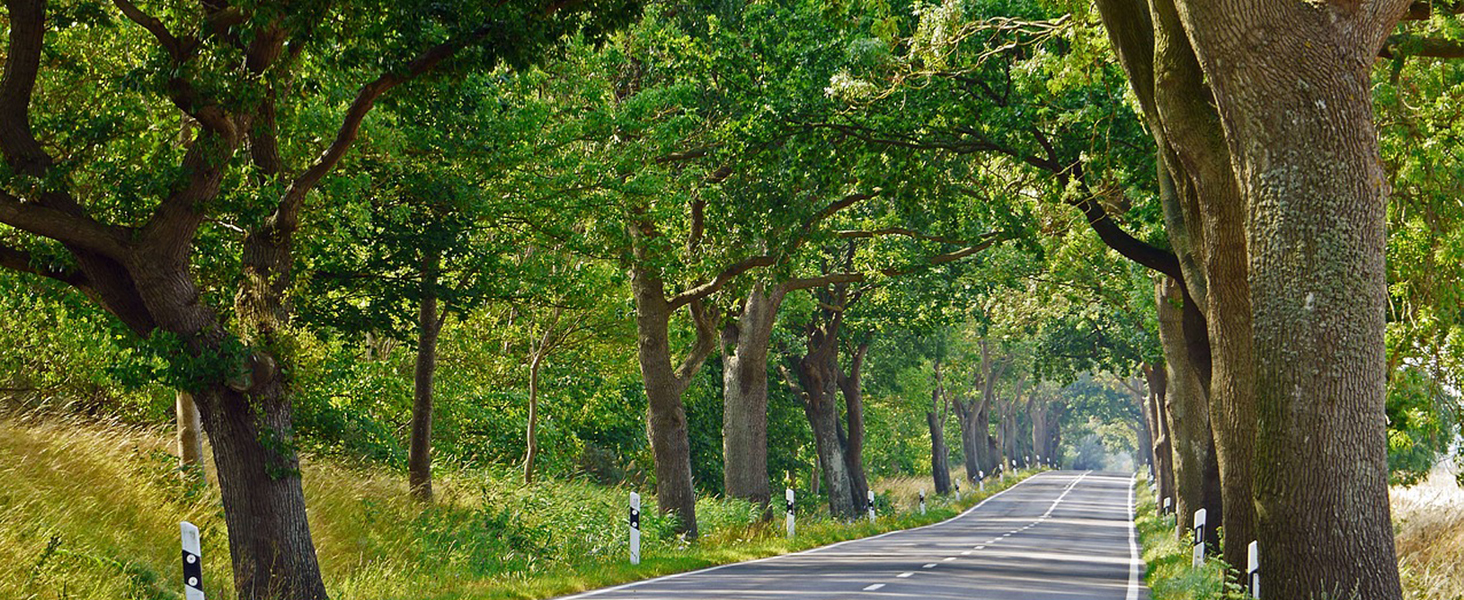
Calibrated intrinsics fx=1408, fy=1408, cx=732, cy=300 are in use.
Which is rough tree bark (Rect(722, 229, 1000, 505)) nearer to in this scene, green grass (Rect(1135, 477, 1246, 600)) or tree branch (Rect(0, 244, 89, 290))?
green grass (Rect(1135, 477, 1246, 600))

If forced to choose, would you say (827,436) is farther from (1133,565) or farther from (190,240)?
(190,240)

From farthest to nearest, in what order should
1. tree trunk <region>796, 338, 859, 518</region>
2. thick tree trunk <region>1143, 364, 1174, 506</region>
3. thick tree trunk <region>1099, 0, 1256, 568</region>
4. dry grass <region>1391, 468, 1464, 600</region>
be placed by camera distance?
tree trunk <region>796, 338, 859, 518</region>
thick tree trunk <region>1143, 364, 1174, 506</region>
dry grass <region>1391, 468, 1464, 600</region>
thick tree trunk <region>1099, 0, 1256, 568</region>

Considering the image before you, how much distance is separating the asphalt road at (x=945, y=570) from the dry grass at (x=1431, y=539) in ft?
10.3

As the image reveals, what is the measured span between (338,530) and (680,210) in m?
9.59

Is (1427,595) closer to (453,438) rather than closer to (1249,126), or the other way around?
(1249,126)

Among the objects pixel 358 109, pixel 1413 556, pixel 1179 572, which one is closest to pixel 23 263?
pixel 358 109

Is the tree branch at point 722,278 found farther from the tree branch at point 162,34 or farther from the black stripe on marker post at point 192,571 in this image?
the black stripe on marker post at point 192,571

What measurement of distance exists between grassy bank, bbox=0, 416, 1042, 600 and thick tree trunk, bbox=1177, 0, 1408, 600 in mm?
8017

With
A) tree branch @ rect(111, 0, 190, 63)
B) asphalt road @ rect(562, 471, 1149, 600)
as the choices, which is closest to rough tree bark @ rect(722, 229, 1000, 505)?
asphalt road @ rect(562, 471, 1149, 600)

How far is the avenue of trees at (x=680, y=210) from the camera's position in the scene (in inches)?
357

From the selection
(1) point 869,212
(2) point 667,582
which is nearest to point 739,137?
(2) point 667,582

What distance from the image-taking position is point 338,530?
16.8 m

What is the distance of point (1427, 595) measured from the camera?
14828 millimetres

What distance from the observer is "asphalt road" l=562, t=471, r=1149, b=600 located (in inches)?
601
